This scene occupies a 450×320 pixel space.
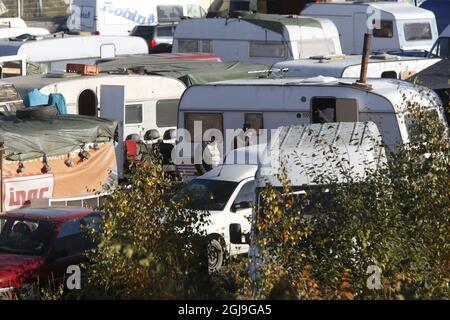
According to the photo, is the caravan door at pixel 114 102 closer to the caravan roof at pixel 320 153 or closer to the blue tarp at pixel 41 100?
the blue tarp at pixel 41 100

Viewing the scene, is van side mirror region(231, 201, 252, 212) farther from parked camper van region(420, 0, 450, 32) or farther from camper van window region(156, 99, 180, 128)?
parked camper van region(420, 0, 450, 32)

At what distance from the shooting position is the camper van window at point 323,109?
17.9 m

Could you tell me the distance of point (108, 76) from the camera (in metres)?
21.1

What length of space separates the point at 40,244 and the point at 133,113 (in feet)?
28.9

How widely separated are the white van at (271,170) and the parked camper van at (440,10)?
21816 millimetres

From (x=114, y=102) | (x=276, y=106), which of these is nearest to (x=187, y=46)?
(x=114, y=102)

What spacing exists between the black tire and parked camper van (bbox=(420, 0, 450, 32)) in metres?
19.7

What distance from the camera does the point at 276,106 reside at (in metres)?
18.6

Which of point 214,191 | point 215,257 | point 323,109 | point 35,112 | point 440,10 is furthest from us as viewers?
point 440,10

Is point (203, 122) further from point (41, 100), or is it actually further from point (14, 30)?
point (14, 30)

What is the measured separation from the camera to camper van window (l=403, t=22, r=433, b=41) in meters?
31.2

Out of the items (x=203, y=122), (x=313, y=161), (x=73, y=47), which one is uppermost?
(x=313, y=161)

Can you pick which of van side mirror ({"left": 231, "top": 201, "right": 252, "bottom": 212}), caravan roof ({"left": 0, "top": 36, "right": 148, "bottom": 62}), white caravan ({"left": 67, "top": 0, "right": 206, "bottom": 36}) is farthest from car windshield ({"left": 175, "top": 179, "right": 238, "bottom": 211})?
white caravan ({"left": 67, "top": 0, "right": 206, "bottom": 36})

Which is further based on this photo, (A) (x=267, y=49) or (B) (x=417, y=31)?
(B) (x=417, y=31)
